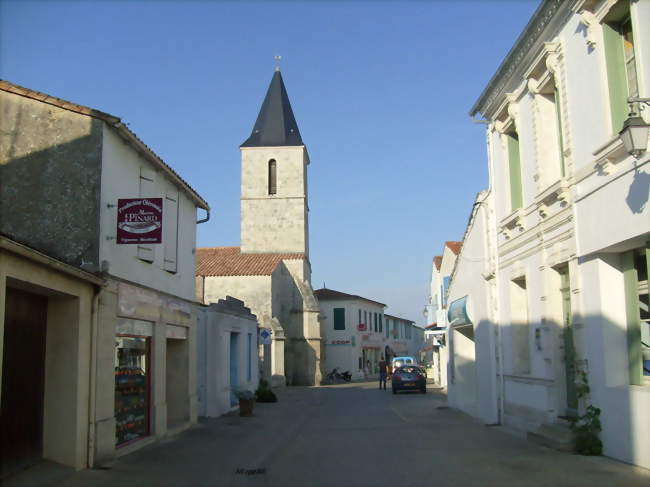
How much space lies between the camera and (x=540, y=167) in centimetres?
1303

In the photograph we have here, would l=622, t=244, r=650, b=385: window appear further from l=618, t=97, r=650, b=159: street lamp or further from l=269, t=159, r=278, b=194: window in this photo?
l=269, t=159, r=278, b=194: window

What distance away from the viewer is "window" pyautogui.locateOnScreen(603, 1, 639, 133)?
31.7 feet

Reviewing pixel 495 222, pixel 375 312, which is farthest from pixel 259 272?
pixel 495 222

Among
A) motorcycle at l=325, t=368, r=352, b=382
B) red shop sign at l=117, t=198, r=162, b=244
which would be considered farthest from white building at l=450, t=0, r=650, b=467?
motorcycle at l=325, t=368, r=352, b=382

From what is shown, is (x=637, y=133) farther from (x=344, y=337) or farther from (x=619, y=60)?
(x=344, y=337)

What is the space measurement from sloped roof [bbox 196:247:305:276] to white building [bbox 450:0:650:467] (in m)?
29.8

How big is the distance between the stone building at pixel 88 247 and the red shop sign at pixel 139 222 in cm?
11

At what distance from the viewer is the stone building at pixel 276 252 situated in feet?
145

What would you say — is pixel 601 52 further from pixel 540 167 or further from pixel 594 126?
pixel 540 167

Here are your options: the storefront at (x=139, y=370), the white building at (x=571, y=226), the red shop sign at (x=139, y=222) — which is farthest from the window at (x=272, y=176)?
the red shop sign at (x=139, y=222)

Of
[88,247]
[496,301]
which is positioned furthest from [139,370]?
[496,301]

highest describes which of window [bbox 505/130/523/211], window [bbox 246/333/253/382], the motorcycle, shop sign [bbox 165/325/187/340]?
window [bbox 505/130/523/211]

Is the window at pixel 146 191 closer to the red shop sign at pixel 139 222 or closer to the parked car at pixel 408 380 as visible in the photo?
the red shop sign at pixel 139 222

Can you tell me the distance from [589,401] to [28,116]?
1093 centimetres
